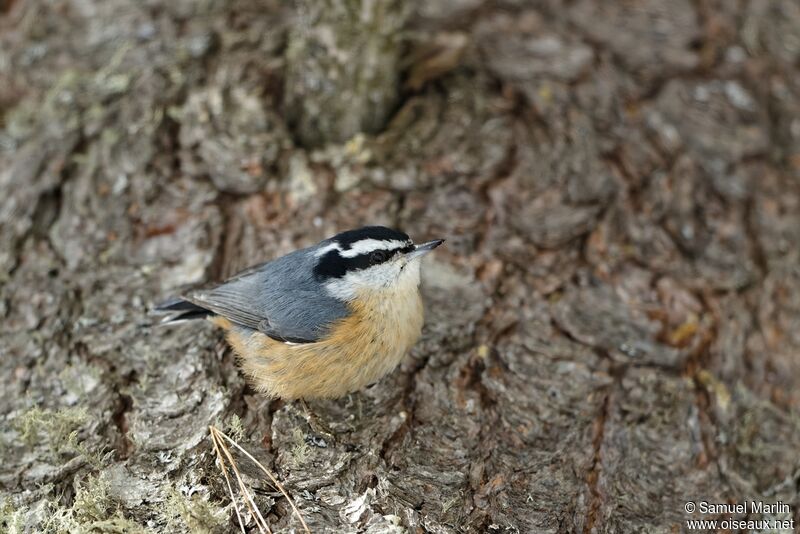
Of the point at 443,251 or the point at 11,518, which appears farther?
the point at 443,251

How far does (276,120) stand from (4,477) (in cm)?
222

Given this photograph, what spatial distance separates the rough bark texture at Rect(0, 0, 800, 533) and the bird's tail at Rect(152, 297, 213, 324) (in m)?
0.08

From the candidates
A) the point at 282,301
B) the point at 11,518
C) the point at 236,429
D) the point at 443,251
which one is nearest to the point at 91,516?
the point at 11,518

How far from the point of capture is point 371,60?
13.6ft

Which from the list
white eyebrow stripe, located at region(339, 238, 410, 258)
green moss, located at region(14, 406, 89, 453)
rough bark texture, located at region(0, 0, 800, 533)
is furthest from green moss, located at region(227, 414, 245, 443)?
white eyebrow stripe, located at region(339, 238, 410, 258)

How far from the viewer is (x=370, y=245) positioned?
10.9 feet

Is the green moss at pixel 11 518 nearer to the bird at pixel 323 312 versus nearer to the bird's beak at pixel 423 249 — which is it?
the bird at pixel 323 312

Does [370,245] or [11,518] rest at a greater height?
[370,245]

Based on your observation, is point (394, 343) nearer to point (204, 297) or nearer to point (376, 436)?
point (376, 436)

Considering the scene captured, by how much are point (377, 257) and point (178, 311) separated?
96cm

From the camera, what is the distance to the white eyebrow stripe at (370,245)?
10.9 feet

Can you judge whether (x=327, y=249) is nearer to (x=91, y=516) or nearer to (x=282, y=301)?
(x=282, y=301)

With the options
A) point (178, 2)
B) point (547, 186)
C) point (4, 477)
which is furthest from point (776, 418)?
point (178, 2)

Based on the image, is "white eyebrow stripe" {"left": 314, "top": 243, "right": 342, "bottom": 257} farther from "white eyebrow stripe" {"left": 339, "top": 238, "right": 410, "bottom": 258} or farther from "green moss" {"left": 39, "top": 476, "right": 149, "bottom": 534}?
"green moss" {"left": 39, "top": 476, "right": 149, "bottom": 534}
